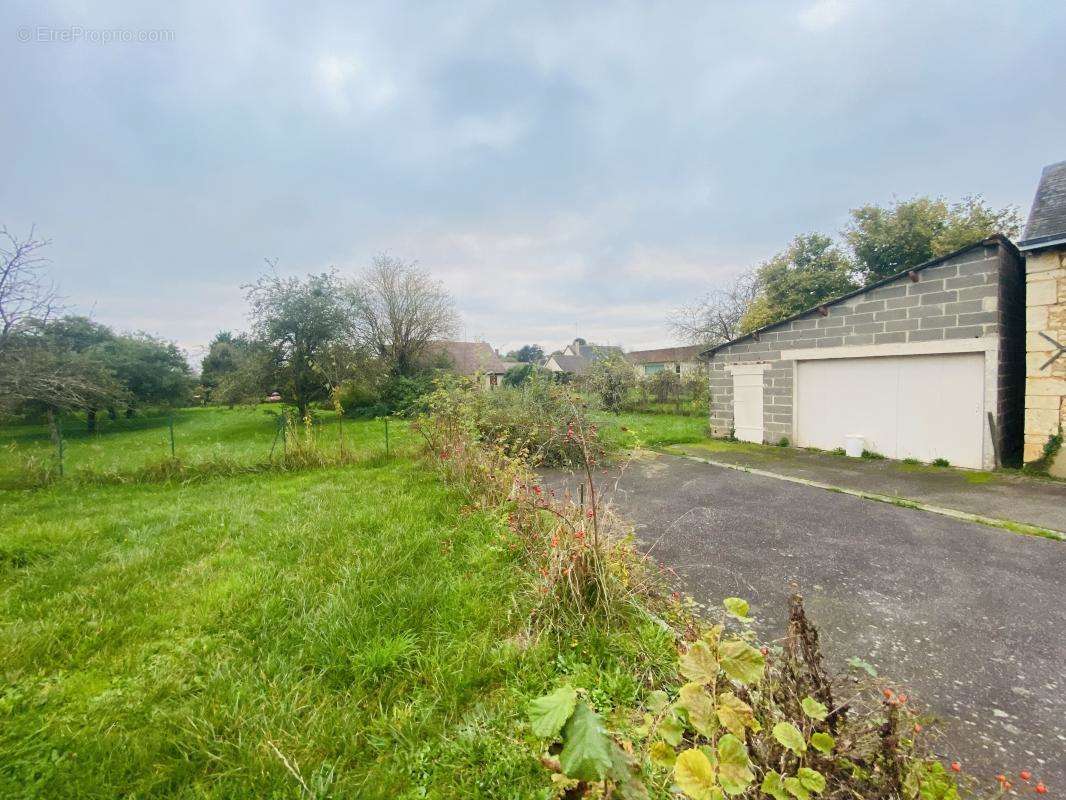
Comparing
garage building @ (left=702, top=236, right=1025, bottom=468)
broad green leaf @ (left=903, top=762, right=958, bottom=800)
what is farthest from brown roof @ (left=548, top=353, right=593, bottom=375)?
broad green leaf @ (left=903, top=762, right=958, bottom=800)

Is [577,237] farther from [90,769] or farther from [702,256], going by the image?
[90,769]

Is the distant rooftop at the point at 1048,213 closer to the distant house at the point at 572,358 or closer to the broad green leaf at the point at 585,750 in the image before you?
the broad green leaf at the point at 585,750

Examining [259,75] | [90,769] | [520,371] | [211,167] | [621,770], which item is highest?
[259,75]

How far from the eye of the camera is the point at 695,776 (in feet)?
2.95

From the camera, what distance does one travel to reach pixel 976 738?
1.71 metres

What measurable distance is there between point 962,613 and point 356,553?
4591mm

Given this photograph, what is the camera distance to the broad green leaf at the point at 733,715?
3.47 ft

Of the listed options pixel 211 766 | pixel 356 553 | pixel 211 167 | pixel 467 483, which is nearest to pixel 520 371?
pixel 211 167

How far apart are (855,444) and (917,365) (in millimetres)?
1743

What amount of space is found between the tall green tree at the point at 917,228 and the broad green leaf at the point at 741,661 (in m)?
19.0

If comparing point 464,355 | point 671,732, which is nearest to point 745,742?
point 671,732

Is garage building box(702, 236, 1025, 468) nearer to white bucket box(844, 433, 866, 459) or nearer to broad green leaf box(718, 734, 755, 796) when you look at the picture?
white bucket box(844, 433, 866, 459)

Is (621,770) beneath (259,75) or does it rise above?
beneath

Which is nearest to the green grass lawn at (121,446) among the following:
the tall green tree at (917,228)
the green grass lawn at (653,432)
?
the green grass lawn at (653,432)
